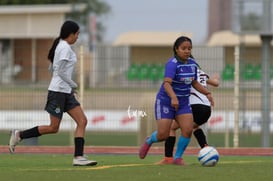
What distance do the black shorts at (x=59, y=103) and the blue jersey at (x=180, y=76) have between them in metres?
1.23

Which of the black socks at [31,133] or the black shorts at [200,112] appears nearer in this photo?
the black shorts at [200,112]

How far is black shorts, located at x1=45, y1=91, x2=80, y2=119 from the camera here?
40.4 feet

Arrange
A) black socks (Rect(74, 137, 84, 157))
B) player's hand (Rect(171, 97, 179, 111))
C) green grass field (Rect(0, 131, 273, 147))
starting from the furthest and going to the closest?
green grass field (Rect(0, 131, 273, 147)) < black socks (Rect(74, 137, 84, 157)) < player's hand (Rect(171, 97, 179, 111))

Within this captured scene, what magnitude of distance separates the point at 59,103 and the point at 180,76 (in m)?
1.67

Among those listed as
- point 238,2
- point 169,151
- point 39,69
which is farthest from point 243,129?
point 169,151

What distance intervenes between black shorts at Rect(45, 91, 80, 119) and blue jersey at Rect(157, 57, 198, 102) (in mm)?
1234

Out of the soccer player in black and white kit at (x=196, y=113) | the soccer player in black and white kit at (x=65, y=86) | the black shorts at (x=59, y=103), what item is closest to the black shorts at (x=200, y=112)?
the soccer player in black and white kit at (x=196, y=113)

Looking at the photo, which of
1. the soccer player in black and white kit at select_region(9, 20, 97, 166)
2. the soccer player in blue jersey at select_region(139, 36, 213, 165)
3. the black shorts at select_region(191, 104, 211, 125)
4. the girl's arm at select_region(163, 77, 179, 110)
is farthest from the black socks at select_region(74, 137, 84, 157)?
the black shorts at select_region(191, 104, 211, 125)

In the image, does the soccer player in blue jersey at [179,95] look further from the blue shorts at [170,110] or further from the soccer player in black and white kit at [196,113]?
the soccer player in black and white kit at [196,113]

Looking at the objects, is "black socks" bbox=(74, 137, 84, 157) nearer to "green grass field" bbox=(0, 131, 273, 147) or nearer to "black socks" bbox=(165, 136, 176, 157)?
"black socks" bbox=(165, 136, 176, 157)

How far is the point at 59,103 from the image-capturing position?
1230 centimetres

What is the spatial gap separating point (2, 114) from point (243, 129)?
652 cm

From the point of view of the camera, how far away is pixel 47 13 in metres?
53.0

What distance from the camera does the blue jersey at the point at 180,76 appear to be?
476 inches
